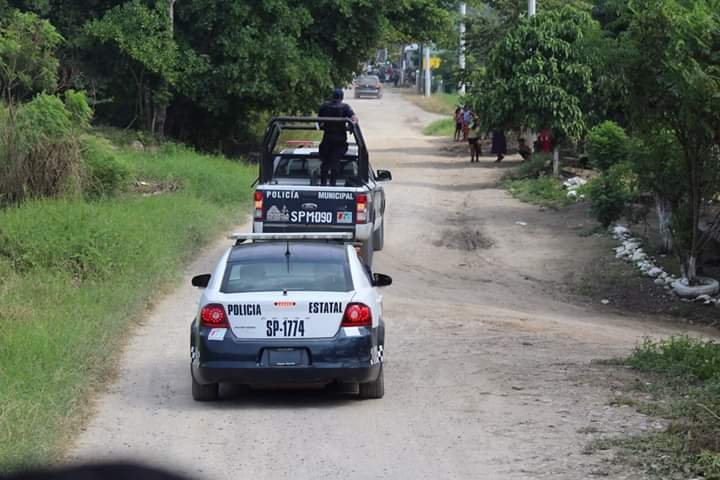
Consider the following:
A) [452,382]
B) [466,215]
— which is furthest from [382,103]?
[452,382]

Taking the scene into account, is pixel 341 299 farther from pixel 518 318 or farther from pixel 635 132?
pixel 635 132

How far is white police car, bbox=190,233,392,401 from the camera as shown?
10.5 meters

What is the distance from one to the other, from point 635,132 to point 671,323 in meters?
3.54

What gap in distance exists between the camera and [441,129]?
57531 mm

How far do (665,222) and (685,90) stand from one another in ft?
16.3

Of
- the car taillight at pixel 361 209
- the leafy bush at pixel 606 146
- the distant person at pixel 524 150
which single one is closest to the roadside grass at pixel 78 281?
the car taillight at pixel 361 209

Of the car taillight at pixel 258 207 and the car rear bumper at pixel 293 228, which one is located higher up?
the car taillight at pixel 258 207

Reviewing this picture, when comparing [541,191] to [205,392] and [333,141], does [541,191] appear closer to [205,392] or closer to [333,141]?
[333,141]

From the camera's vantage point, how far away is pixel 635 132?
19984 mm

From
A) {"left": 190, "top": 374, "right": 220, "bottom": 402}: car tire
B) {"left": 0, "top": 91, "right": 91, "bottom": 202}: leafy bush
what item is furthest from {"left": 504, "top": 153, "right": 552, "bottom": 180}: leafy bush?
{"left": 190, "top": 374, "right": 220, "bottom": 402}: car tire

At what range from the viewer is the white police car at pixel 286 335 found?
10.5 m

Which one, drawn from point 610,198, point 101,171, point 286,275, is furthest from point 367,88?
point 286,275

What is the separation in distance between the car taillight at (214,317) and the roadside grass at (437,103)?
57.4 metres

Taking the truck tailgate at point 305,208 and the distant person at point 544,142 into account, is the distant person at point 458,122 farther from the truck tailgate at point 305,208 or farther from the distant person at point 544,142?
the truck tailgate at point 305,208
